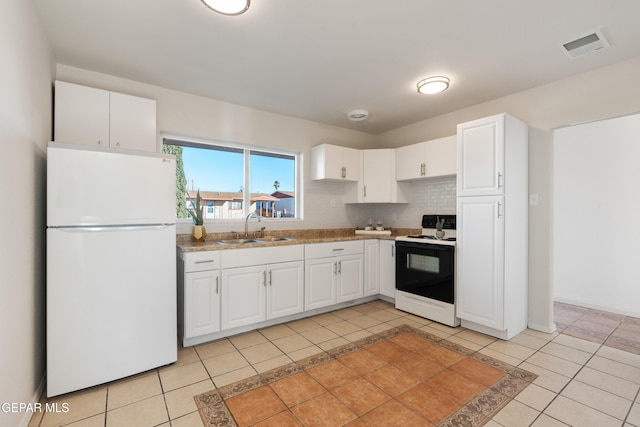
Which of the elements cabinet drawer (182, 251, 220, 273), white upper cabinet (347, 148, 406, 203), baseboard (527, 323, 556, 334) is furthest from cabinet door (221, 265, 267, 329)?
baseboard (527, 323, 556, 334)

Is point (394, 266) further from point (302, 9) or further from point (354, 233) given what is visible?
point (302, 9)

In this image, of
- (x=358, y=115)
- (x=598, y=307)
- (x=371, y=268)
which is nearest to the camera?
(x=598, y=307)

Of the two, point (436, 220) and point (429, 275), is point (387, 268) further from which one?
point (436, 220)

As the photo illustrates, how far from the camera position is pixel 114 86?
2740 mm

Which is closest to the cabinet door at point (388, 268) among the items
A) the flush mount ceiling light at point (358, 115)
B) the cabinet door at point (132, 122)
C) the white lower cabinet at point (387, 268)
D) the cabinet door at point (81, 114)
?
the white lower cabinet at point (387, 268)

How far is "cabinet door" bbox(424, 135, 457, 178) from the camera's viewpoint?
343 cm

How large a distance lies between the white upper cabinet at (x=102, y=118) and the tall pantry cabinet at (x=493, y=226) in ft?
9.93

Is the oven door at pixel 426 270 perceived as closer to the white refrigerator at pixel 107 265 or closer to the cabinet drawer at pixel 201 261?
the cabinet drawer at pixel 201 261

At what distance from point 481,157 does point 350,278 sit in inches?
76.0

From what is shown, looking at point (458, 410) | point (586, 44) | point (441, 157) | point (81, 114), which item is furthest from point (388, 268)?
point (81, 114)

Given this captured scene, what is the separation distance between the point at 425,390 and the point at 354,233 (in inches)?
103

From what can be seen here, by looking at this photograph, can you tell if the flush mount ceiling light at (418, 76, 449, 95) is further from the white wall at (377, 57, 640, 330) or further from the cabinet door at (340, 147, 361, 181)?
the cabinet door at (340, 147, 361, 181)

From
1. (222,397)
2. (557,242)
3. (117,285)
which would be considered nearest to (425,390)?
(222,397)

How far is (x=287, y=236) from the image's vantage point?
3820 mm
